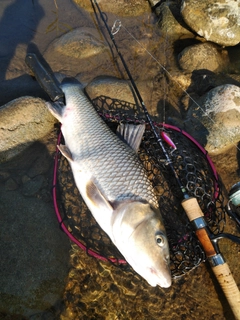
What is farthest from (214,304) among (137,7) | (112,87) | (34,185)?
(137,7)

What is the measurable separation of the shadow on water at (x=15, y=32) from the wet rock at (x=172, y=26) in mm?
2306

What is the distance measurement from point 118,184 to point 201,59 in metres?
2.97

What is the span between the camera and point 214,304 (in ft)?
9.27

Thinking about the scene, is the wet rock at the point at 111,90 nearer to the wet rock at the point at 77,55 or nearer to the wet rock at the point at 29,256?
the wet rock at the point at 77,55

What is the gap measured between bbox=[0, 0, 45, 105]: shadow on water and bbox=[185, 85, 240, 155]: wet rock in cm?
256

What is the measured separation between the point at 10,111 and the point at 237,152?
318cm

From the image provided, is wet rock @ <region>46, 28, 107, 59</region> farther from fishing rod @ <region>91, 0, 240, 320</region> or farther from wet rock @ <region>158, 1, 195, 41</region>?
fishing rod @ <region>91, 0, 240, 320</region>

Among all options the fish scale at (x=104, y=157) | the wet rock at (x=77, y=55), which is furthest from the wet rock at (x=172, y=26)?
the fish scale at (x=104, y=157)

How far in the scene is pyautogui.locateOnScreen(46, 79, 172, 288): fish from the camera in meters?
2.30

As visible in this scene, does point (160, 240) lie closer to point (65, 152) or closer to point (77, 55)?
point (65, 152)

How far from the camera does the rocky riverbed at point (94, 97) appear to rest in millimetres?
2768

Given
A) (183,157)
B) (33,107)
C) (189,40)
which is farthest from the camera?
(189,40)

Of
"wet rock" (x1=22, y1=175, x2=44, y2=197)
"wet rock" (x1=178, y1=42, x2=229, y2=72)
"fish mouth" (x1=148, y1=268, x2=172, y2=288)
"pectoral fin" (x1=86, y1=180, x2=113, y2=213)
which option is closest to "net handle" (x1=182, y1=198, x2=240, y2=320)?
"fish mouth" (x1=148, y1=268, x2=172, y2=288)

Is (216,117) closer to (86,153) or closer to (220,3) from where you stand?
(86,153)
